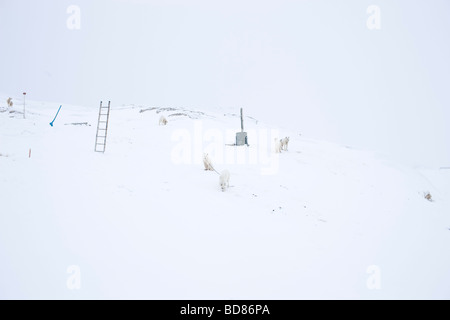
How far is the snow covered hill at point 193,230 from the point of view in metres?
4.57

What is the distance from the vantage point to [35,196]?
6.49 metres

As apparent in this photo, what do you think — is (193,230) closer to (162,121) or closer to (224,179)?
(224,179)

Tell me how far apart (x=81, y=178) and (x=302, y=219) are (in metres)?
7.47

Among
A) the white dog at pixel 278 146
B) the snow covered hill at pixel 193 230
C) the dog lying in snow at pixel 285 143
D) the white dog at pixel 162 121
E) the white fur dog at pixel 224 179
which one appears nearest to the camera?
the snow covered hill at pixel 193 230

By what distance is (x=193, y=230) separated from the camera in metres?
6.36

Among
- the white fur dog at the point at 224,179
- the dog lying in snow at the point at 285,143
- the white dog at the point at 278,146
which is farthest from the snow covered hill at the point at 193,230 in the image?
the dog lying in snow at the point at 285,143

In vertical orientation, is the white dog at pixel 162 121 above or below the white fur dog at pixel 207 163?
above

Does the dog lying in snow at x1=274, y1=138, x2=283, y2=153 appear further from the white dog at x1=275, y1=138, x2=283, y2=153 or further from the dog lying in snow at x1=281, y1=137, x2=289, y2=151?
the dog lying in snow at x1=281, y1=137, x2=289, y2=151

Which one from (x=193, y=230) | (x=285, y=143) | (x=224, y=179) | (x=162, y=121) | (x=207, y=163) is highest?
(x=162, y=121)

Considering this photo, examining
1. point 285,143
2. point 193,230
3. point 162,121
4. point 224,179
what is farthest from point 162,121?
point 193,230

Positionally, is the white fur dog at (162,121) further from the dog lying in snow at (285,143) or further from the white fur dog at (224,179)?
the white fur dog at (224,179)

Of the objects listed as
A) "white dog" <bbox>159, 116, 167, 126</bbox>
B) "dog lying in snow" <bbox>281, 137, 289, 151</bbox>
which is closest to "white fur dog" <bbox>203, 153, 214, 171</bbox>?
"dog lying in snow" <bbox>281, 137, 289, 151</bbox>

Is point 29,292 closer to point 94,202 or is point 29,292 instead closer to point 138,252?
point 138,252
